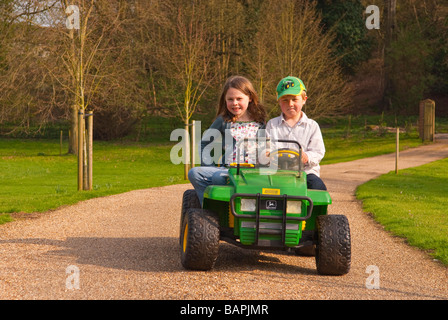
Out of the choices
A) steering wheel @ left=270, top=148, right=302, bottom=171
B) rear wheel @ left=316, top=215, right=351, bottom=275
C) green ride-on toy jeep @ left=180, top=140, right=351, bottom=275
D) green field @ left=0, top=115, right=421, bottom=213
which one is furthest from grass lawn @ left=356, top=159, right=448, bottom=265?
green field @ left=0, top=115, right=421, bottom=213

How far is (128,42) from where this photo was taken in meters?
34.8

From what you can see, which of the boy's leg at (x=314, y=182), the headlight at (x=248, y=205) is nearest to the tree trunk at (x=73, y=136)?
the boy's leg at (x=314, y=182)

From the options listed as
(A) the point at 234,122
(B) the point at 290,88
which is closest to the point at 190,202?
(A) the point at 234,122

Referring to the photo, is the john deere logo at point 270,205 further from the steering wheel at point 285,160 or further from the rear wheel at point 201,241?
the steering wheel at point 285,160

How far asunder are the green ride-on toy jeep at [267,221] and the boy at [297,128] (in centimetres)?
45

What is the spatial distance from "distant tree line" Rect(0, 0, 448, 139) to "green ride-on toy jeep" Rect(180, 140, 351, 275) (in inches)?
691

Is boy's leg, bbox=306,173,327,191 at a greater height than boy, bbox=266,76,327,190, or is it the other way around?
boy, bbox=266,76,327,190

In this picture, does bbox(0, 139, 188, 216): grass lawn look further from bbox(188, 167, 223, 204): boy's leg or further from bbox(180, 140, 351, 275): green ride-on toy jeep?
bbox(180, 140, 351, 275): green ride-on toy jeep

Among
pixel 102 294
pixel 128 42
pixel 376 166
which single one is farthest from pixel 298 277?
pixel 128 42

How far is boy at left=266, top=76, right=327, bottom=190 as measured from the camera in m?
7.23

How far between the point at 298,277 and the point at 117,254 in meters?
2.30

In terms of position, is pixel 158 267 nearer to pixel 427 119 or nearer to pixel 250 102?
pixel 250 102

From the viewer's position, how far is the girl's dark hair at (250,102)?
732 cm
